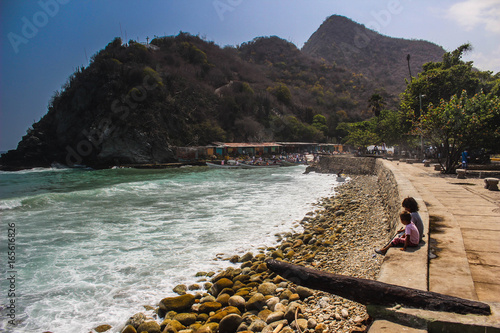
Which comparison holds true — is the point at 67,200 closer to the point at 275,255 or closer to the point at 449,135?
the point at 275,255

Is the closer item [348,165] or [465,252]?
[465,252]

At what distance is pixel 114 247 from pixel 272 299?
621 cm

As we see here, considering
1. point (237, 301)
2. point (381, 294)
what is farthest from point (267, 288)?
point (381, 294)

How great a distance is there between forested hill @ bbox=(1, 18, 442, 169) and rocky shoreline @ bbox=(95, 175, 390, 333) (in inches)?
1732

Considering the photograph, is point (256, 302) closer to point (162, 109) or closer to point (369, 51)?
point (162, 109)

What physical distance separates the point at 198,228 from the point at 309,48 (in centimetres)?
18172

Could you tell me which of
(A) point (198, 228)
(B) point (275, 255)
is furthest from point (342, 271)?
(A) point (198, 228)

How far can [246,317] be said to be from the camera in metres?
4.24

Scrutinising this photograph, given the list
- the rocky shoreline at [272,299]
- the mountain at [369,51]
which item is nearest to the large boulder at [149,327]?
the rocky shoreline at [272,299]

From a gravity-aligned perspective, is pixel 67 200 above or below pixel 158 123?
below

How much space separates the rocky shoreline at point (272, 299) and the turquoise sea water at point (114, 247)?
0.70 m

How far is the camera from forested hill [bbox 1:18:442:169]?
48562mm

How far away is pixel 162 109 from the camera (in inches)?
2098

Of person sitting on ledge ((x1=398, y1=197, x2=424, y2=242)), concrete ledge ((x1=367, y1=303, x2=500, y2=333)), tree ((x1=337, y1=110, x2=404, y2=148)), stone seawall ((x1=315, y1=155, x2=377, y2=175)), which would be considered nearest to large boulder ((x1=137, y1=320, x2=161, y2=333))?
concrete ledge ((x1=367, y1=303, x2=500, y2=333))
